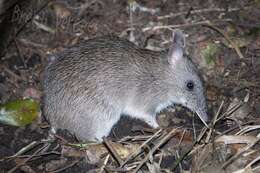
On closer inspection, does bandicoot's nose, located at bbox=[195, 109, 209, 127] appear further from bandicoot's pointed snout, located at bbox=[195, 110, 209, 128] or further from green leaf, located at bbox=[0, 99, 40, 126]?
green leaf, located at bbox=[0, 99, 40, 126]

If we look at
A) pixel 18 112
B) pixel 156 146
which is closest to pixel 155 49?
pixel 18 112

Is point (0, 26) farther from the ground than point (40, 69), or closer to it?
farther from the ground

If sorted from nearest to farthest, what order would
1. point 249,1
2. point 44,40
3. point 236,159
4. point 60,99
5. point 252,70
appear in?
point 236,159 → point 60,99 → point 252,70 → point 44,40 → point 249,1

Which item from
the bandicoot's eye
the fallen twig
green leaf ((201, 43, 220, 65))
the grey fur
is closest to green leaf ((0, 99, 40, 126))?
the grey fur

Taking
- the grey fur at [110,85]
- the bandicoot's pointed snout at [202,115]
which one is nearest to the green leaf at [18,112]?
the grey fur at [110,85]

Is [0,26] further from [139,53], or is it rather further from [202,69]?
[202,69]

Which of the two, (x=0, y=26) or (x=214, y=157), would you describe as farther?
(x=0, y=26)

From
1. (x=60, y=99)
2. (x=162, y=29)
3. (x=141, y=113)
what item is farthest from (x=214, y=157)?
(x=162, y=29)
